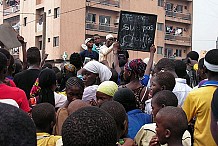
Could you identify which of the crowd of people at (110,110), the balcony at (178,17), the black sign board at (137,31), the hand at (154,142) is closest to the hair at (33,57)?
the crowd of people at (110,110)

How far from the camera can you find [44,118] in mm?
4086

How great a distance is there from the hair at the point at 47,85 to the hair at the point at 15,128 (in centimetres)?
335

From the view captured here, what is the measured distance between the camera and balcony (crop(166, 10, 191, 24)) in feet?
155

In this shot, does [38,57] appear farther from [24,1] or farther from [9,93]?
[24,1]

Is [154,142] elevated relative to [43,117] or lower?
lower

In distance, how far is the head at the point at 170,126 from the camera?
11.7 feet

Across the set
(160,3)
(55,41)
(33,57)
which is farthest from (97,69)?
(160,3)

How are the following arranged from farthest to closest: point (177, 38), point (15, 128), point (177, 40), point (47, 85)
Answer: point (177, 38) < point (177, 40) < point (47, 85) < point (15, 128)

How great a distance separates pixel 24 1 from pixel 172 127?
41.8m

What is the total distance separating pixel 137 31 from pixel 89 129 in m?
6.92

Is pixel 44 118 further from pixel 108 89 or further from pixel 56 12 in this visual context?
pixel 56 12

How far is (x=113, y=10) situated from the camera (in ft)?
135

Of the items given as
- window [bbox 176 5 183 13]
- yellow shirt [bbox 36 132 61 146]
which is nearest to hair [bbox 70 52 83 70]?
yellow shirt [bbox 36 132 61 146]

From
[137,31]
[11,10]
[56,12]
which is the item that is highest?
[11,10]
